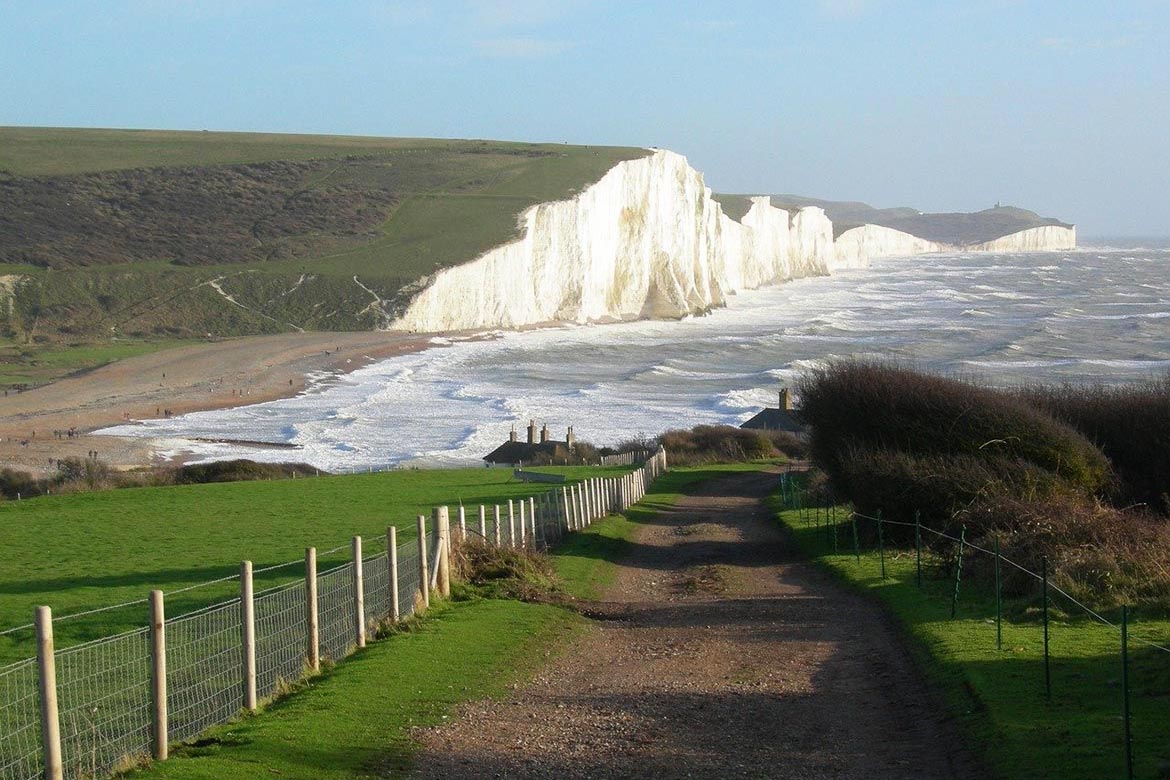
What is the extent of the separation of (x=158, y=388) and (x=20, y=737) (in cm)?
5717

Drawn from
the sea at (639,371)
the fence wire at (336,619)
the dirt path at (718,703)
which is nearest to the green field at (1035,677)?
the dirt path at (718,703)

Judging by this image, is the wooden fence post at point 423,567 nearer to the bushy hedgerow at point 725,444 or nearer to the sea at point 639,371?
the sea at point 639,371

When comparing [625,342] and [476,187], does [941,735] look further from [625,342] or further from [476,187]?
[476,187]

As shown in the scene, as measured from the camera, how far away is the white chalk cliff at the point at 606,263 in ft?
320

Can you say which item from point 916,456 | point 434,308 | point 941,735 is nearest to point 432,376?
point 434,308

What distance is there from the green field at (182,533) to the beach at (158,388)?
490 inches

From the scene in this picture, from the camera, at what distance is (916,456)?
907 inches

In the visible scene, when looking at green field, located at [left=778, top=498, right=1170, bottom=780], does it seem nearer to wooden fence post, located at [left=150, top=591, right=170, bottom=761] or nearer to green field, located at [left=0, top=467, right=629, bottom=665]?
wooden fence post, located at [left=150, top=591, right=170, bottom=761]

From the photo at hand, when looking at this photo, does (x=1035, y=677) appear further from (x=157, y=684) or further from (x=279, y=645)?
(x=157, y=684)

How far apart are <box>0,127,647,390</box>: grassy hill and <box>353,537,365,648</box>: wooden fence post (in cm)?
6796

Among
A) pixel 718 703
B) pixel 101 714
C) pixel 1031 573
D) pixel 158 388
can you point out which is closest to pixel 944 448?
pixel 1031 573

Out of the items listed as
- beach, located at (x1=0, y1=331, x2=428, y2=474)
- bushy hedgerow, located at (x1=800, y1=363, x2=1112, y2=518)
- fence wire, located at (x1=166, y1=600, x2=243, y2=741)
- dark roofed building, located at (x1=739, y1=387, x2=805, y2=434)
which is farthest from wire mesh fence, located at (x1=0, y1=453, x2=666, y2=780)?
dark roofed building, located at (x1=739, y1=387, x2=805, y2=434)

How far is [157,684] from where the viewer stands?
9492 millimetres

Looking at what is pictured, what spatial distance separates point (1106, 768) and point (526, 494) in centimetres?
2190
